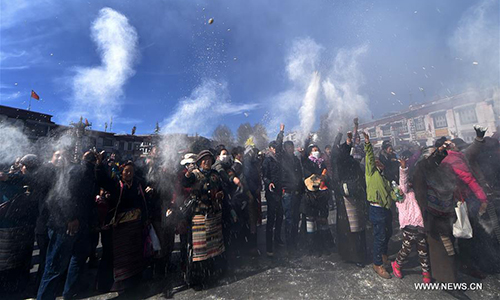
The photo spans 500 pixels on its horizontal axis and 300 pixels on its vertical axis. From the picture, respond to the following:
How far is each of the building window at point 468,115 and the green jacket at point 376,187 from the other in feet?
125

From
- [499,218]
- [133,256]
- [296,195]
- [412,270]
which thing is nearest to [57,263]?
[133,256]

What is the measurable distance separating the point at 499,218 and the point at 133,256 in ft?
24.0

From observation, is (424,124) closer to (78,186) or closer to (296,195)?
(296,195)

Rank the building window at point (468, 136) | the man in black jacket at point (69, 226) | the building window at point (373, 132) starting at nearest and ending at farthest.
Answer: the man in black jacket at point (69, 226) → the building window at point (468, 136) → the building window at point (373, 132)

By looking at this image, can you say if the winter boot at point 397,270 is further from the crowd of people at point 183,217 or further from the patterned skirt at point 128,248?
the patterned skirt at point 128,248

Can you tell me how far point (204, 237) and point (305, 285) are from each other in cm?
198

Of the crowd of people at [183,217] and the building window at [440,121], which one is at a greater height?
the building window at [440,121]

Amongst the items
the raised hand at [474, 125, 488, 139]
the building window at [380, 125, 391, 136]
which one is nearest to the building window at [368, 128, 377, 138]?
the building window at [380, 125, 391, 136]

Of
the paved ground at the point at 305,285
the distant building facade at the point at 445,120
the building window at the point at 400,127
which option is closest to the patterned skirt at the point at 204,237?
the paved ground at the point at 305,285

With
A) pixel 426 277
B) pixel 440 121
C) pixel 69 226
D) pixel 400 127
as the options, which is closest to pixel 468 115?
pixel 440 121

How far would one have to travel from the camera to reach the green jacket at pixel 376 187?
399 centimetres

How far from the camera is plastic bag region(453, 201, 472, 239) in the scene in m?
3.43

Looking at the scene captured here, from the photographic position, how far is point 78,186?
11.1 ft

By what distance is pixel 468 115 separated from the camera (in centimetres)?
2994
